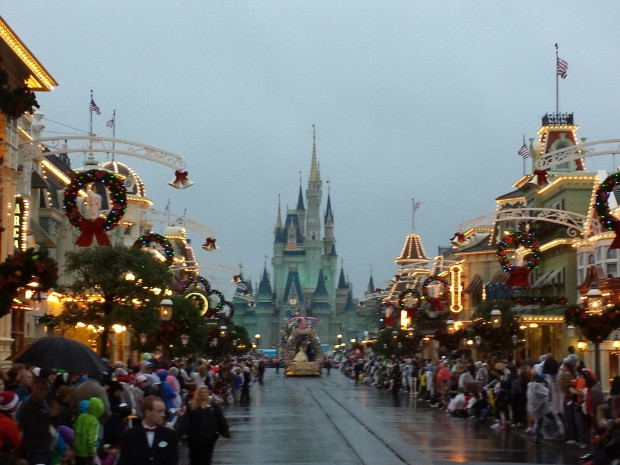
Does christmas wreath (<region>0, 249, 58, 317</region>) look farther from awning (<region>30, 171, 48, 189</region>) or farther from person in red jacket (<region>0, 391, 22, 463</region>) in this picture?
awning (<region>30, 171, 48, 189</region>)

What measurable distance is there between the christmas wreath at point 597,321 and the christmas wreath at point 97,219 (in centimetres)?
1104

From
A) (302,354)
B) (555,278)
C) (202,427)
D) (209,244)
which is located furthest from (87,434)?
(302,354)

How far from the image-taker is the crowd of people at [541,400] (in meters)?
16.2

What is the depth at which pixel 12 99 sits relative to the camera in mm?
22438

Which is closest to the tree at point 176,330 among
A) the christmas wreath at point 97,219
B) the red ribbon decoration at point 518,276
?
the christmas wreath at point 97,219

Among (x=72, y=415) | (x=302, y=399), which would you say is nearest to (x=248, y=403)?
(x=302, y=399)

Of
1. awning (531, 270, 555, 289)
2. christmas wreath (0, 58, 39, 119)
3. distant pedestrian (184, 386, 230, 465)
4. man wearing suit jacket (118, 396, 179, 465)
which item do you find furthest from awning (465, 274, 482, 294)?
man wearing suit jacket (118, 396, 179, 465)

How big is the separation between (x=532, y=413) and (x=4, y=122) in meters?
12.3

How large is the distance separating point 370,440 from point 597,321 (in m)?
8.53

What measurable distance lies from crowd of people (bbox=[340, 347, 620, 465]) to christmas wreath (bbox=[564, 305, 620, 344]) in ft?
4.78

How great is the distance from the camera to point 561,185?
54.3 m

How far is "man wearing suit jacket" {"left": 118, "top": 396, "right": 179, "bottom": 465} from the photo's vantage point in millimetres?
9625

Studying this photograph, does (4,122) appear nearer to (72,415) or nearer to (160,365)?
(160,365)

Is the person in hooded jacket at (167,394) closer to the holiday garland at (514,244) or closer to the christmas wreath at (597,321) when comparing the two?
the christmas wreath at (597,321)
